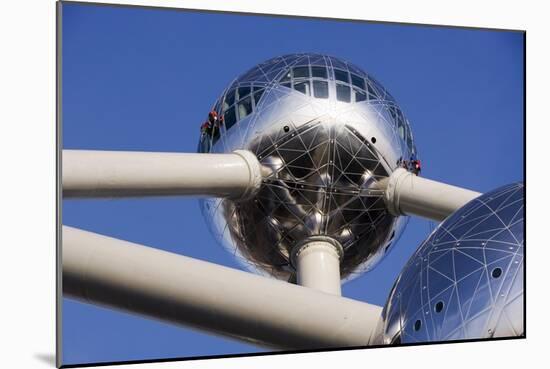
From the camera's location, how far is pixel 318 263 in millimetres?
13094

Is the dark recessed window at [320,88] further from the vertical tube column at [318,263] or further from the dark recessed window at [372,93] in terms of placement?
the vertical tube column at [318,263]

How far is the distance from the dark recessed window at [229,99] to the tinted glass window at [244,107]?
0.24ft

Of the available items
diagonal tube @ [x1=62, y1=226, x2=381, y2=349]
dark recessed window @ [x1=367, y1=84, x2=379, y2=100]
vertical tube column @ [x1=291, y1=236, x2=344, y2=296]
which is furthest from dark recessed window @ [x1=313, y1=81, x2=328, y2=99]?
diagonal tube @ [x1=62, y1=226, x2=381, y2=349]

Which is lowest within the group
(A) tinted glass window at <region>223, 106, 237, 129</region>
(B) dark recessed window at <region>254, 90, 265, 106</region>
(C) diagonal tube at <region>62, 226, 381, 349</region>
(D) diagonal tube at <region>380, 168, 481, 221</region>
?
(C) diagonal tube at <region>62, 226, 381, 349</region>

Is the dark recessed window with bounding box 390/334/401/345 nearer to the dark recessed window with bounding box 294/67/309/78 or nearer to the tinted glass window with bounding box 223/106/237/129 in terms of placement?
the tinted glass window with bounding box 223/106/237/129

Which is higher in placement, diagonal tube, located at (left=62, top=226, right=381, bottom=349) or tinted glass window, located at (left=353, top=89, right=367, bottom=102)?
tinted glass window, located at (left=353, top=89, right=367, bottom=102)

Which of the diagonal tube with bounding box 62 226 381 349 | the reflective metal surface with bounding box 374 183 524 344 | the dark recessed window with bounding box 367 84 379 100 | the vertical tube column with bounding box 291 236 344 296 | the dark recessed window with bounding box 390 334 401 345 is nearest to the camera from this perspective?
the reflective metal surface with bounding box 374 183 524 344

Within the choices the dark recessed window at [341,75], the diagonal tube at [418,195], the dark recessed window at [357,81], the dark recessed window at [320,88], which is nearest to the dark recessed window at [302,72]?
the dark recessed window at [320,88]

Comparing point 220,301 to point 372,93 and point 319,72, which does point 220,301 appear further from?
point 372,93

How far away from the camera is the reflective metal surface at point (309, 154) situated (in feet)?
42.5

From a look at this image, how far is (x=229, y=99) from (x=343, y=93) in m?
1.02

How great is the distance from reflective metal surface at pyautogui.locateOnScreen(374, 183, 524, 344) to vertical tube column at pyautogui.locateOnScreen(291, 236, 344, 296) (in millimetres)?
2298

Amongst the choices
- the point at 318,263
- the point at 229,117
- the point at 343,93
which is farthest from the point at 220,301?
the point at 343,93

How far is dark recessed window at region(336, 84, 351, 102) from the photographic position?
44.2ft
